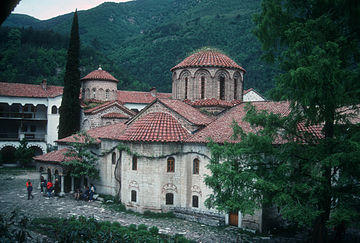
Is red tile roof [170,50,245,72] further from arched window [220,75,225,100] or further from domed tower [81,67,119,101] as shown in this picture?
domed tower [81,67,119,101]

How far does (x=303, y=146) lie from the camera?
1014cm

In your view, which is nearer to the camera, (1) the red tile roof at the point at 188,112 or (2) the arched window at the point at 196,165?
(2) the arched window at the point at 196,165

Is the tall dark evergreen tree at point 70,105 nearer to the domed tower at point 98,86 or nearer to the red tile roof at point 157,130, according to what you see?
the domed tower at point 98,86

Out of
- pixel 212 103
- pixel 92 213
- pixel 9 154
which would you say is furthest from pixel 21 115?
pixel 212 103

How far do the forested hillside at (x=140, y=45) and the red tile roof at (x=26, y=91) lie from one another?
15022 millimetres

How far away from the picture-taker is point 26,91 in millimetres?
37594

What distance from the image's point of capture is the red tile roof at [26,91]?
36450 mm

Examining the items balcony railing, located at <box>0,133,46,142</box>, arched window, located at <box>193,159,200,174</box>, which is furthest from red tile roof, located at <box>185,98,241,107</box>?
balcony railing, located at <box>0,133,46,142</box>

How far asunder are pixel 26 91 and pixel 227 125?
97.1 feet

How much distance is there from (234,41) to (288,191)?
2499 inches

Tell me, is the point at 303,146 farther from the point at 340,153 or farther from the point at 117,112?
the point at 117,112

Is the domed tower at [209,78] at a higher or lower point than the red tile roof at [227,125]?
higher

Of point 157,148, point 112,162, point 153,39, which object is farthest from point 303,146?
point 153,39

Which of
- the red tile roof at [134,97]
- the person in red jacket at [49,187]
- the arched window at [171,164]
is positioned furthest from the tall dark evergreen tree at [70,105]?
the arched window at [171,164]
